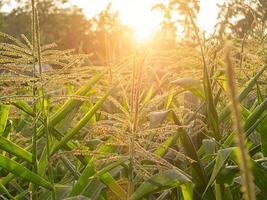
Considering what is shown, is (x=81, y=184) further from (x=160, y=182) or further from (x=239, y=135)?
(x=239, y=135)

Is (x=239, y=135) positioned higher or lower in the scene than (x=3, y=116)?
higher

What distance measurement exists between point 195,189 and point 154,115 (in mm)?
243

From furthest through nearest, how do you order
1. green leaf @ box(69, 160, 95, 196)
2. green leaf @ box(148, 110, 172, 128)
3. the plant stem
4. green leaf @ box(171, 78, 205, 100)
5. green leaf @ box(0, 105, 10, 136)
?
1. green leaf @ box(0, 105, 10, 136)
2. green leaf @ box(171, 78, 205, 100)
3. green leaf @ box(69, 160, 95, 196)
4. green leaf @ box(148, 110, 172, 128)
5. the plant stem

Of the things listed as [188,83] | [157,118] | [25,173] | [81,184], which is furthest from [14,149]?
[188,83]

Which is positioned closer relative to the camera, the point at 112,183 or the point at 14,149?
the point at 112,183

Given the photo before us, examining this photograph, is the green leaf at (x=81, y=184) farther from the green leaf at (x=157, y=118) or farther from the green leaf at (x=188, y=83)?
the green leaf at (x=188, y=83)

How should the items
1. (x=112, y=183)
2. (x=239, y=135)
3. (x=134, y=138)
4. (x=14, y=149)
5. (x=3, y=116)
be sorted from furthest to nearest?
(x=3, y=116) < (x=14, y=149) < (x=112, y=183) < (x=134, y=138) < (x=239, y=135)

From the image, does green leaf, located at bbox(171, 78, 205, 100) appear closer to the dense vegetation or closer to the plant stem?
the dense vegetation

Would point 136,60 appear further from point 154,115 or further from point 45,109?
point 45,109

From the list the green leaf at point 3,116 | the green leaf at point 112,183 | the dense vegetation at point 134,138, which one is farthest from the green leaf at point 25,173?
the green leaf at point 3,116

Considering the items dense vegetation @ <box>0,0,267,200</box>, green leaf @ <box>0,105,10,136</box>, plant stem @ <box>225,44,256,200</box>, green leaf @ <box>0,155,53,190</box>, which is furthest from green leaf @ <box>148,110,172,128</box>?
plant stem @ <box>225,44,256,200</box>

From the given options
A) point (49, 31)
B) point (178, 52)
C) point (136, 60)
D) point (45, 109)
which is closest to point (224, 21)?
point (178, 52)

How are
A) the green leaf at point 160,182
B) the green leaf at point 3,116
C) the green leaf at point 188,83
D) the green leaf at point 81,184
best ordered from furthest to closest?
the green leaf at point 3,116 < the green leaf at point 188,83 < the green leaf at point 81,184 < the green leaf at point 160,182

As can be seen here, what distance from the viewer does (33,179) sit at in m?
1.45
